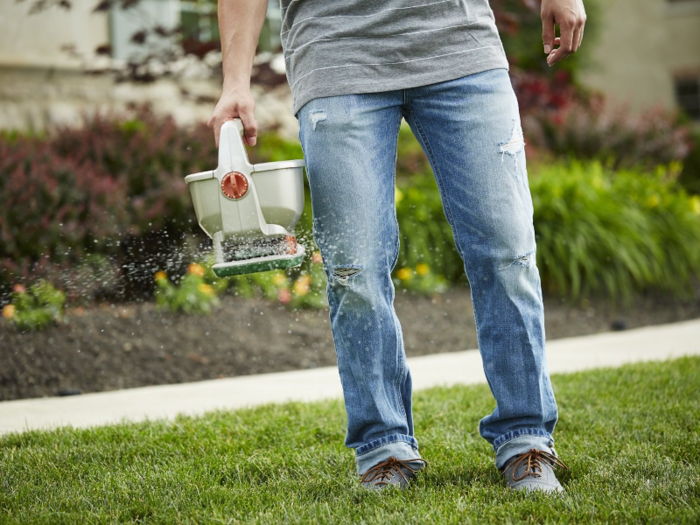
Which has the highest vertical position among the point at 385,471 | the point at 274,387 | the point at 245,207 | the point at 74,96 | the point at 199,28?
the point at 199,28

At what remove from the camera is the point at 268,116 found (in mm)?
7824

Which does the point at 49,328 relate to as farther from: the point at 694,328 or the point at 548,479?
the point at 694,328

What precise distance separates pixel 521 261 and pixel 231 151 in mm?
753

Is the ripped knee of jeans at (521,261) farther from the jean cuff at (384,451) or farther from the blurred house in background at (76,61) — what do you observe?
the blurred house in background at (76,61)

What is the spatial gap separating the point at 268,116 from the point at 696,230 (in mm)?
4102

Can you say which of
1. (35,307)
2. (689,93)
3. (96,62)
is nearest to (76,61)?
(96,62)

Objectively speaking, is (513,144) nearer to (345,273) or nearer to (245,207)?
(345,273)

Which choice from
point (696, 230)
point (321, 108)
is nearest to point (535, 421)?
point (321, 108)

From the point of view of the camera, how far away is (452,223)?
2010 millimetres

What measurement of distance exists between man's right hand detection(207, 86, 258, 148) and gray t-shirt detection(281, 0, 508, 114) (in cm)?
15

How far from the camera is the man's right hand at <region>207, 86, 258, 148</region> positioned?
6.01 ft

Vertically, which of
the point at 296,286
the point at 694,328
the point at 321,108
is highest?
the point at 321,108

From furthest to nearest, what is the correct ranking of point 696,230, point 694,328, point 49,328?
1. point 696,230
2. point 694,328
3. point 49,328

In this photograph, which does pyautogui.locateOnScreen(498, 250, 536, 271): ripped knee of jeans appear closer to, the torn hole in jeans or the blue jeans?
the blue jeans
